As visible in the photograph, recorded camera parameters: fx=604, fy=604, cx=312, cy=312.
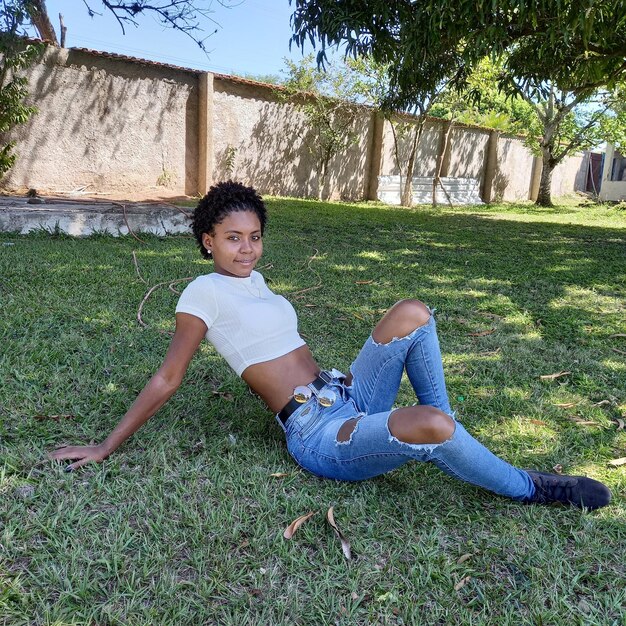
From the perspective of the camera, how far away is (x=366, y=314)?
437 centimetres

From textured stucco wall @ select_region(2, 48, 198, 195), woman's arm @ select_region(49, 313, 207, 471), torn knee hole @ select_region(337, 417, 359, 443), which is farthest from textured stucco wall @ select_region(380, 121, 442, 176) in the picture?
torn knee hole @ select_region(337, 417, 359, 443)

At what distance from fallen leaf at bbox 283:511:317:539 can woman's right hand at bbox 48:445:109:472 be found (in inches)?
27.9

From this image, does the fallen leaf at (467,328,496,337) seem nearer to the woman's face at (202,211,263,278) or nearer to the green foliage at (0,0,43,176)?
the woman's face at (202,211,263,278)

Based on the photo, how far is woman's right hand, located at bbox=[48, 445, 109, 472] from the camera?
207cm

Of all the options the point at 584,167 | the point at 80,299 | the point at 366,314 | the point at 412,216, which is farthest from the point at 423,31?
the point at 584,167

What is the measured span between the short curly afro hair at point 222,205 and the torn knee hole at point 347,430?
0.89m

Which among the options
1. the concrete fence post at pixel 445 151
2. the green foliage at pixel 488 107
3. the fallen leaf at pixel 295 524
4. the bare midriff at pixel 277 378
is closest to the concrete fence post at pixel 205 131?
the green foliage at pixel 488 107

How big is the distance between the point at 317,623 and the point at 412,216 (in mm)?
10772

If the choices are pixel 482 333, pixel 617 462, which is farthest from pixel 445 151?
pixel 617 462

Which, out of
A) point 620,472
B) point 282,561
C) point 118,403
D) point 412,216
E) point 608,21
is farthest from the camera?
point 412,216

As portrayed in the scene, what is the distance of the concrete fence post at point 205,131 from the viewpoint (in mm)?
11562

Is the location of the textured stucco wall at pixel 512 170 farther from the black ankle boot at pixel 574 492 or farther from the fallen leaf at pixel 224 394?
the black ankle boot at pixel 574 492

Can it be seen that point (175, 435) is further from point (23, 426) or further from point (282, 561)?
point (282, 561)

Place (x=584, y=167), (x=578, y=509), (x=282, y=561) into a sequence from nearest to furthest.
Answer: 1. (x=282, y=561)
2. (x=578, y=509)
3. (x=584, y=167)
